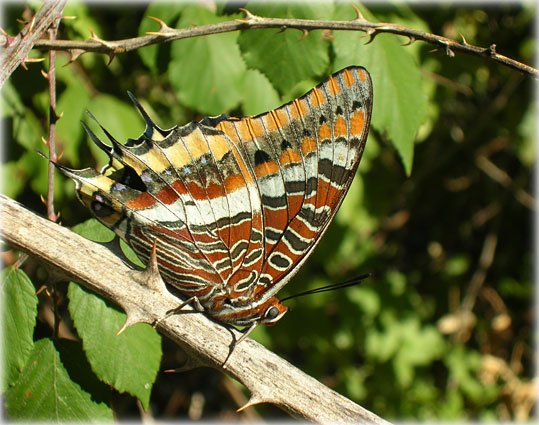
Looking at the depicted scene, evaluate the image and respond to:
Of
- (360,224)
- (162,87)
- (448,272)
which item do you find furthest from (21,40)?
(448,272)

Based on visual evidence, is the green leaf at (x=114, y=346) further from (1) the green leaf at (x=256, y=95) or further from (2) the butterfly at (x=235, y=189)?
(1) the green leaf at (x=256, y=95)

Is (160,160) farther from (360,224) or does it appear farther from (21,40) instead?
(360,224)

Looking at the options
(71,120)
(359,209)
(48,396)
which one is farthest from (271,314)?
(359,209)

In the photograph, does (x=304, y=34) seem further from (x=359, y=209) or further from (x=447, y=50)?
(x=359, y=209)

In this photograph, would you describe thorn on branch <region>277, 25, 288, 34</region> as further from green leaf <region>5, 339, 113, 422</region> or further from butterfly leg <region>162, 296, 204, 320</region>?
green leaf <region>5, 339, 113, 422</region>

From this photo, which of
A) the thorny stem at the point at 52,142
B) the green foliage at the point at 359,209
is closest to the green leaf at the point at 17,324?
the green foliage at the point at 359,209
